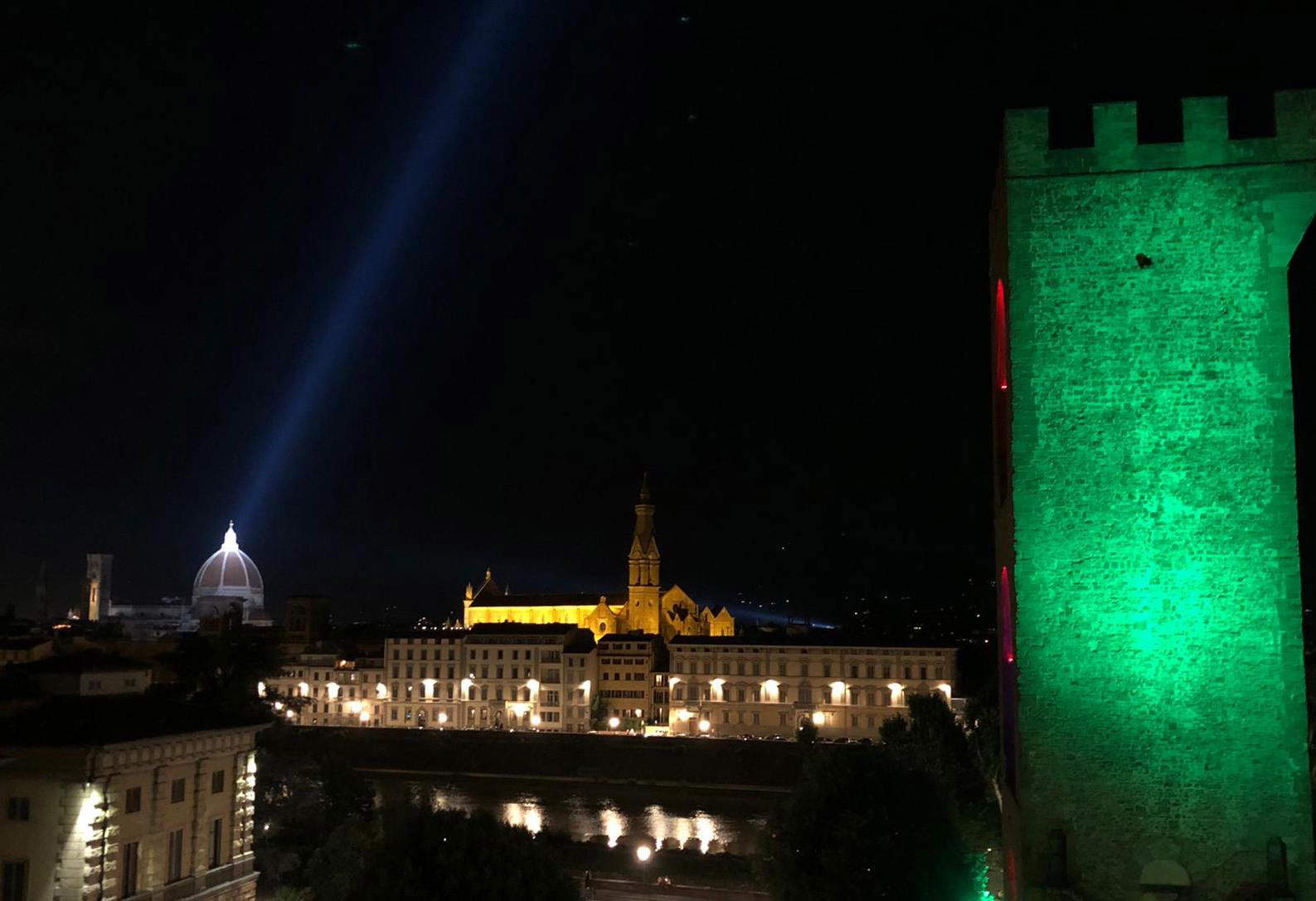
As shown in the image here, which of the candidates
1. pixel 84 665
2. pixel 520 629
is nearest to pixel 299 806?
pixel 84 665

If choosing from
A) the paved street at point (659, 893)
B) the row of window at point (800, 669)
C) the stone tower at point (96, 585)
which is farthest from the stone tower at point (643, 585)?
the stone tower at point (96, 585)

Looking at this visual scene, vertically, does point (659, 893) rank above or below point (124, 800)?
below

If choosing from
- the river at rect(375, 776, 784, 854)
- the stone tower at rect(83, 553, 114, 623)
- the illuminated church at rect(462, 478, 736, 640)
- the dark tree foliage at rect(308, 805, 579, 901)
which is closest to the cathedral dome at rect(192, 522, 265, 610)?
the stone tower at rect(83, 553, 114, 623)

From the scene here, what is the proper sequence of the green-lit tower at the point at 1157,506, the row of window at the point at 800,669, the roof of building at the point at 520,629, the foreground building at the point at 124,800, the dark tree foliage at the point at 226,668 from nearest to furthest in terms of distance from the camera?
the green-lit tower at the point at 1157,506 → the foreground building at the point at 124,800 → the dark tree foliage at the point at 226,668 → the row of window at the point at 800,669 → the roof of building at the point at 520,629

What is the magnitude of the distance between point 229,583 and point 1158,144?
163453mm

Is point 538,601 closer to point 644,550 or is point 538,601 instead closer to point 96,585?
point 644,550

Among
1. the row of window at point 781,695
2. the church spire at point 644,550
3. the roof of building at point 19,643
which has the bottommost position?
the row of window at point 781,695

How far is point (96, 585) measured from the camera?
183m

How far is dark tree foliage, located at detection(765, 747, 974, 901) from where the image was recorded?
57.5 ft

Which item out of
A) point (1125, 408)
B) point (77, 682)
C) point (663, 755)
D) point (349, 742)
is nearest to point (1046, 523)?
point (1125, 408)

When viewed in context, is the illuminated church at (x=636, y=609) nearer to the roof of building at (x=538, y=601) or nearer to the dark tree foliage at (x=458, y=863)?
the roof of building at (x=538, y=601)

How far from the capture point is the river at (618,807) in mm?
44969

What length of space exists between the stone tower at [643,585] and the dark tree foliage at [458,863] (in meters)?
80.8

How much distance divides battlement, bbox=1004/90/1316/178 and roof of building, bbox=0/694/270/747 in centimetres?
1707
